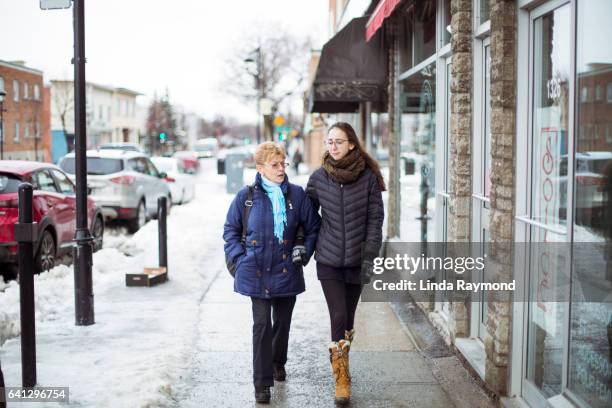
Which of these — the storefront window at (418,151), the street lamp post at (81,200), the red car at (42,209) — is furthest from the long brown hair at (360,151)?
the red car at (42,209)

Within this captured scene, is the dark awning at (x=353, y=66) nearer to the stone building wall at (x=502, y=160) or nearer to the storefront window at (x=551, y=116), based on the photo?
the stone building wall at (x=502, y=160)

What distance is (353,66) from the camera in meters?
11.7

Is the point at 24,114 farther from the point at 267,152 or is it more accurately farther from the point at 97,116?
the point at 267,152

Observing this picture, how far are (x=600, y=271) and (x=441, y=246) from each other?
3.99 m

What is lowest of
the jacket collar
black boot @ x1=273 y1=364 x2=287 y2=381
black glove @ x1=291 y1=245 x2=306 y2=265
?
black boot @ x1=273 y1=364 x2=287 y2=381

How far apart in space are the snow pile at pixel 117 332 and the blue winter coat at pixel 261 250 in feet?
3.25

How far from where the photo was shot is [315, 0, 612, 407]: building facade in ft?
12.6

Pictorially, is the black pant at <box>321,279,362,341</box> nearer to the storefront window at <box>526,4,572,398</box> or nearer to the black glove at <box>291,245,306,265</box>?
the black glove at <box>291,245,306,265</box>

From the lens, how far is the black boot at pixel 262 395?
551 centimetres

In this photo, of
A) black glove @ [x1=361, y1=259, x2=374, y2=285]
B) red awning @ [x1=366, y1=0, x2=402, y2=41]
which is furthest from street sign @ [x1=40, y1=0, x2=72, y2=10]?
black glove @ [x1=361, y1=259, x2=374, y2=285]

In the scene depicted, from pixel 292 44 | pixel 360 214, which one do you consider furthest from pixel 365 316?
pixel 292 44

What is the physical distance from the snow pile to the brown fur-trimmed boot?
114 cm

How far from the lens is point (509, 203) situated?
5.13 m

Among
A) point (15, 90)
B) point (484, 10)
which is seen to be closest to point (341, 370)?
point (484, 10)
